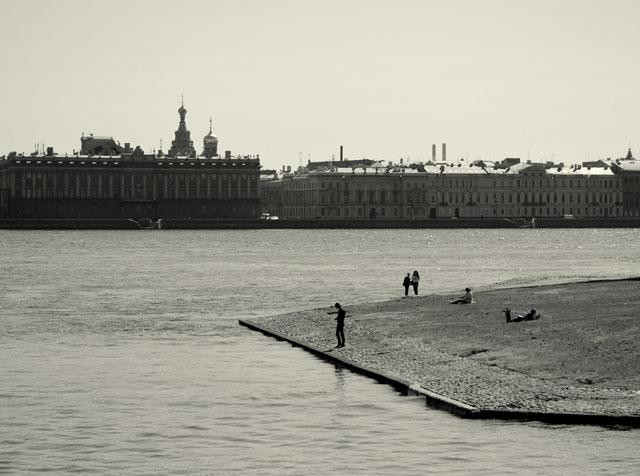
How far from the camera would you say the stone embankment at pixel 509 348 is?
24547mm

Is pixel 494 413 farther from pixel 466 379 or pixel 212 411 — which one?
pixel 212 411

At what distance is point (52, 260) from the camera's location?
98.3 metres

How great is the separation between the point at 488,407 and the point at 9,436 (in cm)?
755

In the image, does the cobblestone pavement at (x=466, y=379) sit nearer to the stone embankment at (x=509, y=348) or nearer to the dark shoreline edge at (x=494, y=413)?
the stone embankment at (x=509, y=348)

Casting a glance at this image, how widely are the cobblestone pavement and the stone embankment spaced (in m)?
0.02

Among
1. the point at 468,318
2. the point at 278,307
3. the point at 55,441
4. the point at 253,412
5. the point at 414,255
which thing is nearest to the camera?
the point at 55,441

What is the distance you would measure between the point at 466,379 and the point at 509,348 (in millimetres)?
3168

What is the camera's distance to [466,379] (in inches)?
1072

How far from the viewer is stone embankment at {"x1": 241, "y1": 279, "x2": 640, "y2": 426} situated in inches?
966

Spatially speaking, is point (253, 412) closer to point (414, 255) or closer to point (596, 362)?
point (596, 362)

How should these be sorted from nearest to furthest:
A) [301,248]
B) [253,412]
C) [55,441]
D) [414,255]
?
[55,441] → [253,412] → [414,255] → [301,248]

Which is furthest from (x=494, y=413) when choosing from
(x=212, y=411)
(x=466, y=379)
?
(x=212, y=411)

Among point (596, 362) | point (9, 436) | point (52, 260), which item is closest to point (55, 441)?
point (9, 436)

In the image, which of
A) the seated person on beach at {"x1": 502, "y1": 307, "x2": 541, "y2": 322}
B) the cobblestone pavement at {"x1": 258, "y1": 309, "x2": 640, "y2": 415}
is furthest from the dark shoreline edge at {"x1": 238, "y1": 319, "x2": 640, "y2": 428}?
the seated person on beach at {"x1": 502, "y1": 307, "x2": 541, "y2": 322}
